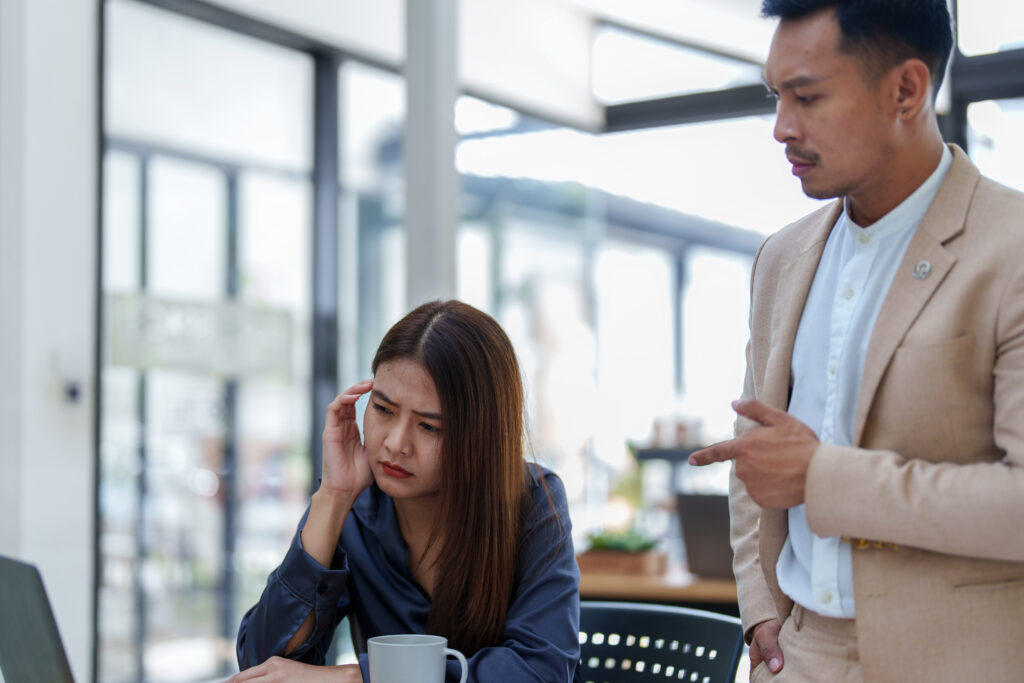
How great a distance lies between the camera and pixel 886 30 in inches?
47.6

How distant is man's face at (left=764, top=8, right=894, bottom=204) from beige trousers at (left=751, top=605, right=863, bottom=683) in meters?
0.51

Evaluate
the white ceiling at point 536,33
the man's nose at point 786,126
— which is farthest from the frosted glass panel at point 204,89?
the man's nose at point 786,126

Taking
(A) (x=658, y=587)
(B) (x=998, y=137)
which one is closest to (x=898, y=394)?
(A) (x=658, y=587)

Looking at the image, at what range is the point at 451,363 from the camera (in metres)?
A: 1.69

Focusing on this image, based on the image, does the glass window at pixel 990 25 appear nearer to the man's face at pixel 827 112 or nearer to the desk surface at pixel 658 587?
the desk surface at pixel 658 587

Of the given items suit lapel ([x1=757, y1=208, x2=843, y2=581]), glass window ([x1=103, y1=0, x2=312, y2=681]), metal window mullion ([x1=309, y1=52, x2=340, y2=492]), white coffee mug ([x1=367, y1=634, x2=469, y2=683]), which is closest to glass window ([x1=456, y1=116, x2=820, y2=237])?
metal window mullion ([x1=309, y1=52, x2=340, y2=492])

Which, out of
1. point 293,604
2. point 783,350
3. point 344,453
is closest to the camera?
point 783,350

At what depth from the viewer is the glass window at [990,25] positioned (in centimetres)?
407

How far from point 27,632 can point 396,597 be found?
55 centimetres

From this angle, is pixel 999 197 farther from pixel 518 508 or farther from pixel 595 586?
pixel 595 586

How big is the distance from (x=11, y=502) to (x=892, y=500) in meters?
3.23

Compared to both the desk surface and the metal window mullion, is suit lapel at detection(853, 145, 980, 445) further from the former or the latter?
the metal window mullion

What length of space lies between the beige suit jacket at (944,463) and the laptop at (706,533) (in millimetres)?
2588

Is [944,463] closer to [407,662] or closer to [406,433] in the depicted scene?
[407,662]
